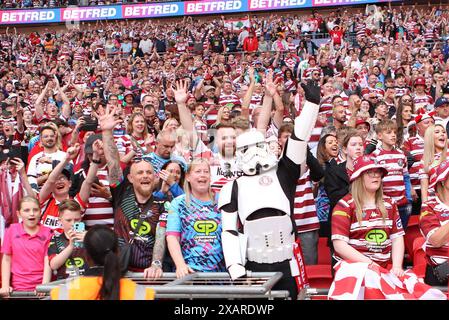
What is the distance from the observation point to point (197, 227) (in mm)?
5207

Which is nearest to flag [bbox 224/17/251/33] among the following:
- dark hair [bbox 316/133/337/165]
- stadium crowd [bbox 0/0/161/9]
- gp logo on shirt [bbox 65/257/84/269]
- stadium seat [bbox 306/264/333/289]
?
stadium crowd [bbox 0/0/161/9]

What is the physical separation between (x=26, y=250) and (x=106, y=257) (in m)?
2.42

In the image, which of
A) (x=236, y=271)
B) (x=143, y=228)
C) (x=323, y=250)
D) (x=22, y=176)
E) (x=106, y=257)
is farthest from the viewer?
(x=323, y=250)

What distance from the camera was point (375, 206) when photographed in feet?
16.6

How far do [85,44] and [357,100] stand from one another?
1872 cm

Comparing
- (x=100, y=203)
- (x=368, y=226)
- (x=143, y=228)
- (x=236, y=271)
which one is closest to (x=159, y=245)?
(x=143, y=228)

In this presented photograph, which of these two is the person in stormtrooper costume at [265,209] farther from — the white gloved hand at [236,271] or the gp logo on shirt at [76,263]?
the gp logo on shirt at [76,263]

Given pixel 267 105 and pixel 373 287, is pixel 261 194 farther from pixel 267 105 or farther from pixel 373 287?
pixel 267 105

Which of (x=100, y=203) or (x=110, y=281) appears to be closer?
(x=110, y=281)

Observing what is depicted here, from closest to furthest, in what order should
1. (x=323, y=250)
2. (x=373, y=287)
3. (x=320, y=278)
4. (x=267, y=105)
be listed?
(x=373, y=287)
(x=320, y=278)
(x=323, y=250)
(x=267, y=105)

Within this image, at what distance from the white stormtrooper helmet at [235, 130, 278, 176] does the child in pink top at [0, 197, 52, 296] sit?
5.65 feet

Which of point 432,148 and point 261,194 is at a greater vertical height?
point 432,148
